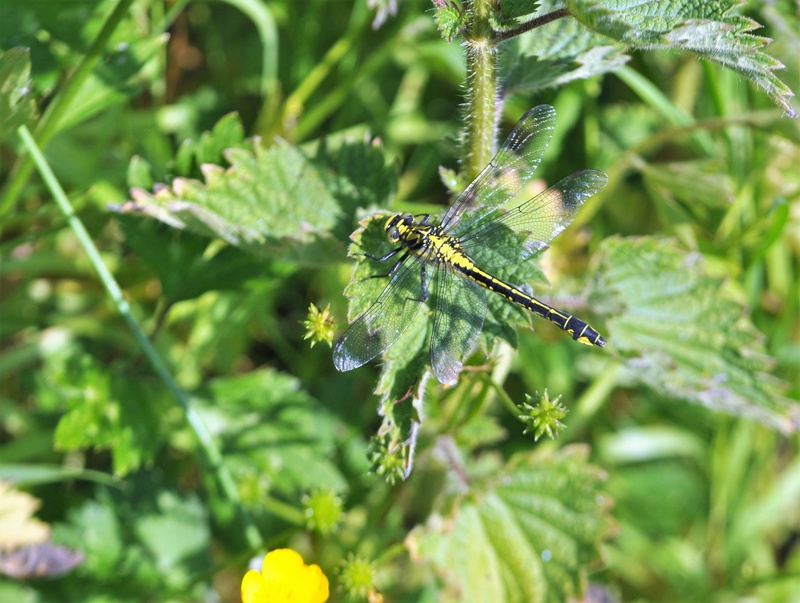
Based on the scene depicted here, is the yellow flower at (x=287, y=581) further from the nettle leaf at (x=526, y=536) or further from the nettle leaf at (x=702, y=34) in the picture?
the nettle leaf at (x=702, y=34)

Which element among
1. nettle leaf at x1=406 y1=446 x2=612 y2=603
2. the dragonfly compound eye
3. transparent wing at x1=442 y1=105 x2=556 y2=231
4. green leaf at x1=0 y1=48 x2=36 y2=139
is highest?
green leaf at x1=0 y1=48 x2=36 y2=139

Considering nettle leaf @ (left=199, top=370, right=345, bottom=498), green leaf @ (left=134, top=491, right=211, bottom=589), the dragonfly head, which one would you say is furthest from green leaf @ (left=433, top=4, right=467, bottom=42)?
green leaf @ (left=134, top=491, right=211, bottom=589)

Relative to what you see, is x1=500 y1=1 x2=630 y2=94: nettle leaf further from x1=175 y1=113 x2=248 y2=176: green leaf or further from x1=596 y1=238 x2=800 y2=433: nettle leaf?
x1=175 y1=113 x2=248 y2=176: green leaf

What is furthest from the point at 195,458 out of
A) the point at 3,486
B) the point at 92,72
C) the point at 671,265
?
the point at 671,265

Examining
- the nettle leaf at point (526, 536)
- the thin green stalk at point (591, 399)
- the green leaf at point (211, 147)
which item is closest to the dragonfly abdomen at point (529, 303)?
the nettle leaf at point (526, 536)

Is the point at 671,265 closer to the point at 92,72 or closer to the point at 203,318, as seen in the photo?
the point at 203,318

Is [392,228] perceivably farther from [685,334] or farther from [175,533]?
[175,533]
